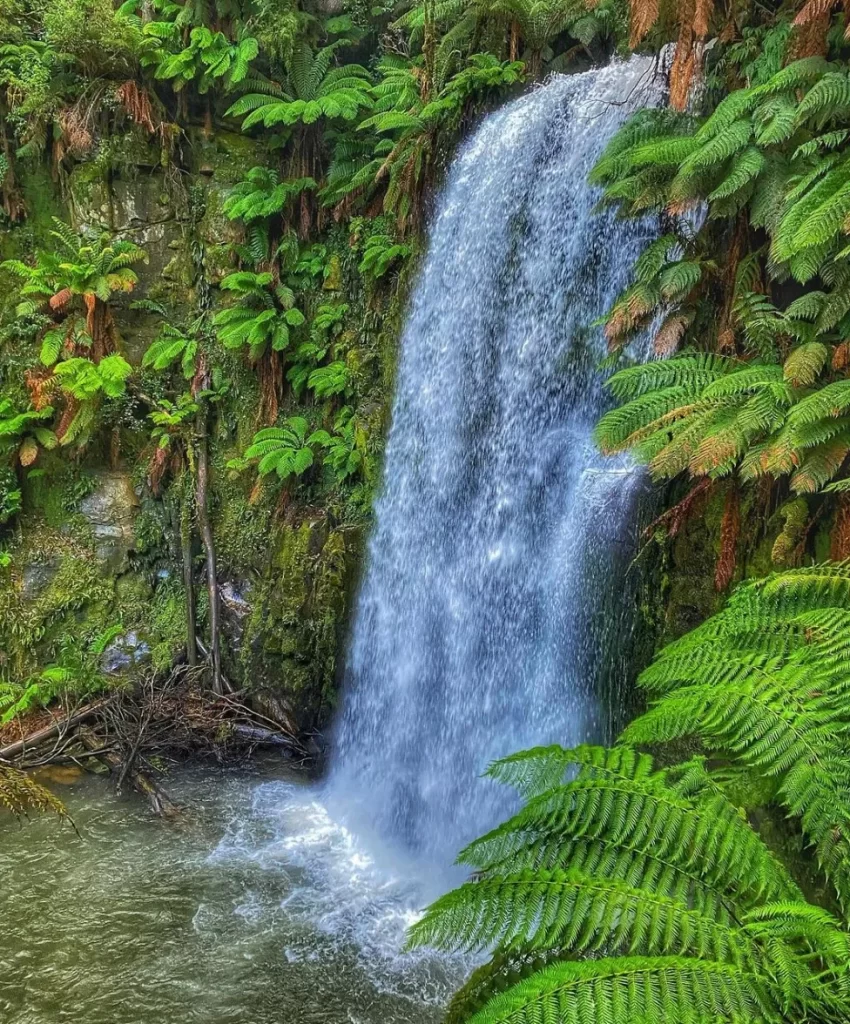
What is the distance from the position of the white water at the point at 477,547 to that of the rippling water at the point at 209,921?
0.13 feet

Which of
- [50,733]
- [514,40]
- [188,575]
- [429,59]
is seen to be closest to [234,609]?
[188,575]

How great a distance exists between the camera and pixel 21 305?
827 cm

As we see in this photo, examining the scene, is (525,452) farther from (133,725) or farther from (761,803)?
(133,725)

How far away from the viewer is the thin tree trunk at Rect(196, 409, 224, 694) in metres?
7.96

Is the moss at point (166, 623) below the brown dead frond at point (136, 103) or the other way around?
below

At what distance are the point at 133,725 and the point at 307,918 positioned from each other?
3320mm

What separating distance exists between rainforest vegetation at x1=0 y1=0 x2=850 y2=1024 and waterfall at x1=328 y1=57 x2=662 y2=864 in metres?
0.41

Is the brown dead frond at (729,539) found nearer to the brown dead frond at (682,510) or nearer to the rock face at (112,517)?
the brown dead frond at (682,510)

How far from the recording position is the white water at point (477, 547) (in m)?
4.60

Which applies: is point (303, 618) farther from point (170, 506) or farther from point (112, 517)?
point (112, 517)

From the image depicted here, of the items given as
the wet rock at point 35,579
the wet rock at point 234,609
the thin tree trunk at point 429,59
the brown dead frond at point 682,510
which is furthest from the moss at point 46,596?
the brown dead frond at point 682,510

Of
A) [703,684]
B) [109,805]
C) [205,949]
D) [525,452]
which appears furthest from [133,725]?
[703,684]

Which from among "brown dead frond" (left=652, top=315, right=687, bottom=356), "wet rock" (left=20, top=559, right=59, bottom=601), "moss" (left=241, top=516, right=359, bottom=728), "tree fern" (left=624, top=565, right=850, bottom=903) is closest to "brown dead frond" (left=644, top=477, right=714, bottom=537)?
"brown dead frond" (left=652, top=315, right=687, bottom=356)

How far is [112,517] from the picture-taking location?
860 centimetres
